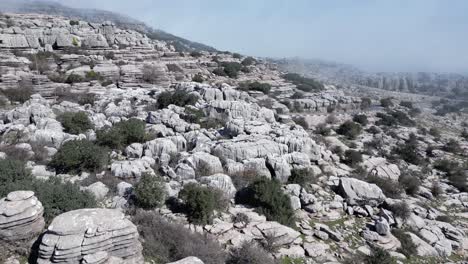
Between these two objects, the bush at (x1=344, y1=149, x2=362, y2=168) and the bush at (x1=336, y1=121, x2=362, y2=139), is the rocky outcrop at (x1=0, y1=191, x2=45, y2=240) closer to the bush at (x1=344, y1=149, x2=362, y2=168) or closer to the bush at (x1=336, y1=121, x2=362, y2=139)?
the bush at (x1=344, y1=149, x2=362, y2=168)

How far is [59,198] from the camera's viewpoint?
7.60m

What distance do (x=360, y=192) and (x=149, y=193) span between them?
7784 millimetres

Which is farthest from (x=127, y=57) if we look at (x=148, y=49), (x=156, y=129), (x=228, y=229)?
(x=228, y=229)

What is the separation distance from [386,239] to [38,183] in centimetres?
1026

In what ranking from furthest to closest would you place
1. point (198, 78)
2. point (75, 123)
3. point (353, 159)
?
point (198, 78)
point (353, 159)
point (75, 123)

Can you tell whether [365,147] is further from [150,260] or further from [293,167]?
[150,260]

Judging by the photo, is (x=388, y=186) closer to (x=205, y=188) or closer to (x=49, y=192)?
(x=205, y=188)

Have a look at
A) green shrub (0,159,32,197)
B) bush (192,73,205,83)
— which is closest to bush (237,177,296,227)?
green shrub (0,159,32,197)

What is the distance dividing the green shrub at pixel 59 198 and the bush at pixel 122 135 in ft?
14.3

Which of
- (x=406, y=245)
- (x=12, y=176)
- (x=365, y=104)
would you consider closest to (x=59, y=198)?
(x=12, y=176)

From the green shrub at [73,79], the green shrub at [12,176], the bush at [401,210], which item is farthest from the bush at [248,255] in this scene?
the green shrub at [73,79]

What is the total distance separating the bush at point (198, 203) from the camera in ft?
29.0

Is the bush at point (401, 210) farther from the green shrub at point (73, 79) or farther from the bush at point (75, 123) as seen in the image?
the green shrub at point (73, 79)

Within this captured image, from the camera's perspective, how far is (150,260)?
694cm
